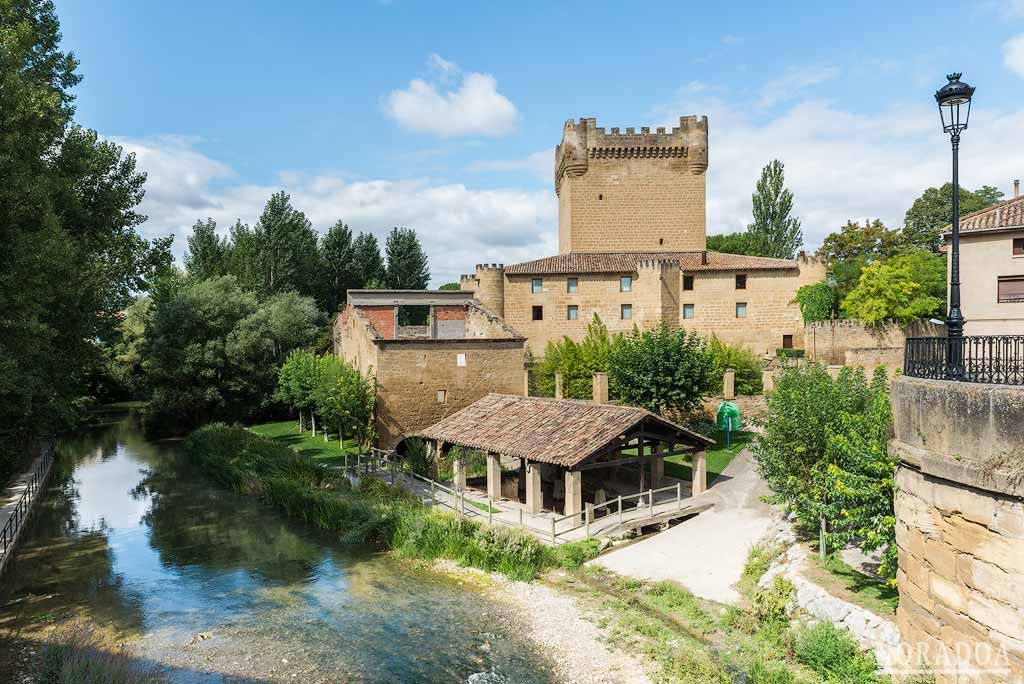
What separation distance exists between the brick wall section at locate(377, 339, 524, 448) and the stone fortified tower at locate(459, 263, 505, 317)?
1149 cm

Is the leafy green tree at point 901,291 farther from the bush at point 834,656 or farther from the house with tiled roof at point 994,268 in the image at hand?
the bush at point 834,656

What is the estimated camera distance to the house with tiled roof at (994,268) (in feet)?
55.0

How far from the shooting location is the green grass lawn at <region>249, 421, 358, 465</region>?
27.1 meters

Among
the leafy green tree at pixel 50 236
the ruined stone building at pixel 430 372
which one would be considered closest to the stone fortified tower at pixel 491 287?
the ruined stone building at pixel 430 372

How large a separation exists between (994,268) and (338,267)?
153 feet

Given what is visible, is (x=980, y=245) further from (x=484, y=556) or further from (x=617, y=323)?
(x=617, y=323)

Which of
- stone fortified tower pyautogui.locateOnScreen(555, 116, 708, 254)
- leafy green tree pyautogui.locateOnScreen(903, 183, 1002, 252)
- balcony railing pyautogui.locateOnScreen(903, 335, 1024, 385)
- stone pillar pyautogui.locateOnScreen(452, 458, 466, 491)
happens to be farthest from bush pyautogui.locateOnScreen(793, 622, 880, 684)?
leafy green tree pyautogui.locateOnScreen(903, 183, 1002, 252)

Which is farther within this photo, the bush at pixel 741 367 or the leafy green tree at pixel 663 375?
the bush at pixel 741 367

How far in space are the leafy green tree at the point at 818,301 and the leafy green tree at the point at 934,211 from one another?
35.8 feet

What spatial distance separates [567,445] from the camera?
57.3 feet

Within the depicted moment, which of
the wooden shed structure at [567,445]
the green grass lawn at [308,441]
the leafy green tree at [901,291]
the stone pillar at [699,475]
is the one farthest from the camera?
the leafy green tree at [901,291]

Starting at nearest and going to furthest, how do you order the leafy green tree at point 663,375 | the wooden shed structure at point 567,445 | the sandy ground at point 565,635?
1. the sandy ground at point 565,635
2. the wooden shed structure at point 567,445
3. the leafy green tree at point 663,375

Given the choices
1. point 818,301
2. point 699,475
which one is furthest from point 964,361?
point 818,301

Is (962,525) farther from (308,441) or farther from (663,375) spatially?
(308,441)
